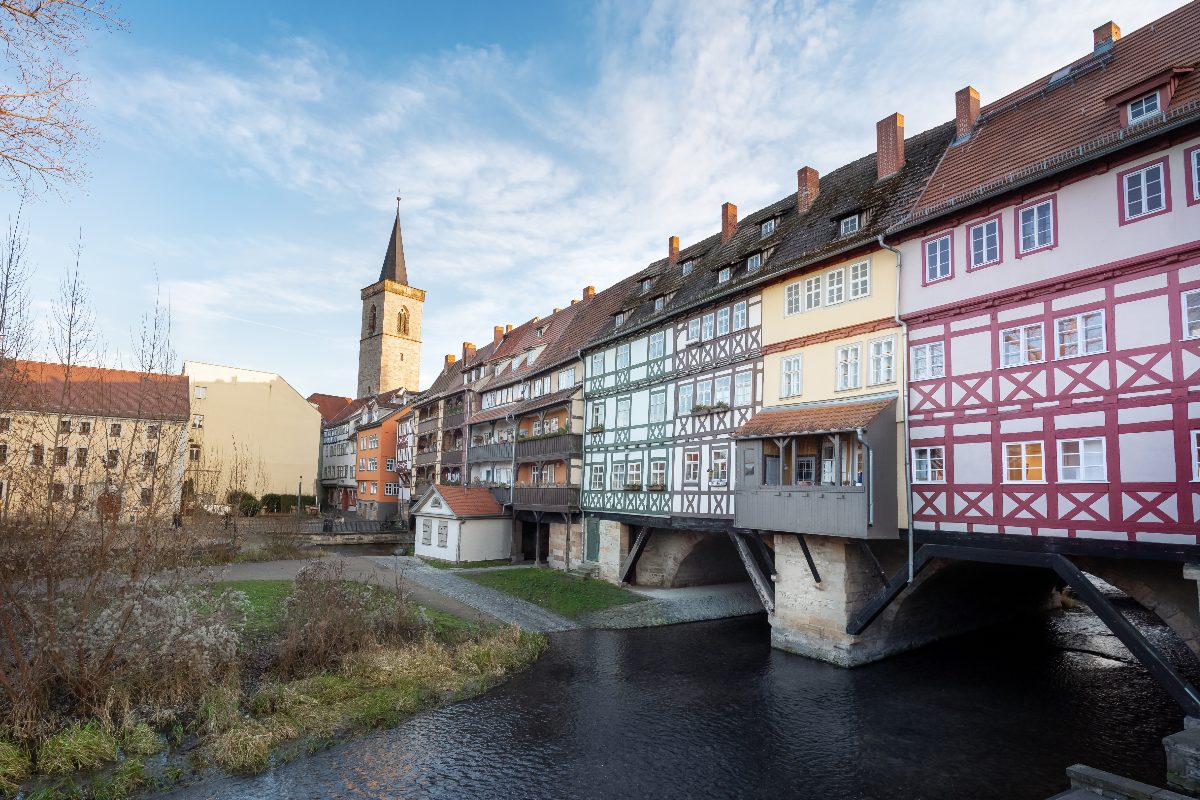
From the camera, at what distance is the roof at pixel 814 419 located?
49.6ft

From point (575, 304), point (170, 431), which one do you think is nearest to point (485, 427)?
point (575, 304)

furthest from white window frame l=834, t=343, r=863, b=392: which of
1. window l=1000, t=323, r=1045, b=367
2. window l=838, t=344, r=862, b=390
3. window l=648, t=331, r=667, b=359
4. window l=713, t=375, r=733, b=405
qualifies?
window l=648, t=331, r=667, b=359

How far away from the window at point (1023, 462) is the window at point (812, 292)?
6.12 m

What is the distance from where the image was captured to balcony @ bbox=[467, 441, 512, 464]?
109 feet

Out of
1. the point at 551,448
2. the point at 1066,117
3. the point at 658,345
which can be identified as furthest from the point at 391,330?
the point at 1066,117

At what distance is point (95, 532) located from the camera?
12.0 meters

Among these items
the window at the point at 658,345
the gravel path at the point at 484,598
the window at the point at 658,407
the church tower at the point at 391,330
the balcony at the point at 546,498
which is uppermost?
the church tower at the point at 391,330

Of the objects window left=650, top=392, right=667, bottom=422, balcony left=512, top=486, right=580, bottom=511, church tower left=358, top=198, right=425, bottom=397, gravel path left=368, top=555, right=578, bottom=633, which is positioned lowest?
gravel path left=368, top=555, right=578, bottom=633

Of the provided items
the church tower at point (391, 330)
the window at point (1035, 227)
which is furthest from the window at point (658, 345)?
the church tower at point (391, 330)

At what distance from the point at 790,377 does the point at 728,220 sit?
31.0 feet

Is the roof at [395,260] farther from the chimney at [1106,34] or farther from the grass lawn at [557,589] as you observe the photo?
the chimney at [1106,34]

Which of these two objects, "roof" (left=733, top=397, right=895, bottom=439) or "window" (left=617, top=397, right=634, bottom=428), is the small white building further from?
"roof" (left=733, top=397, right=895, bottom=439)

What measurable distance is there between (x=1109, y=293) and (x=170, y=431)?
56.4 feet

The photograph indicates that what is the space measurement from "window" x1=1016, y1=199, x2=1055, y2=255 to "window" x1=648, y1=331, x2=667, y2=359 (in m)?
12.1
